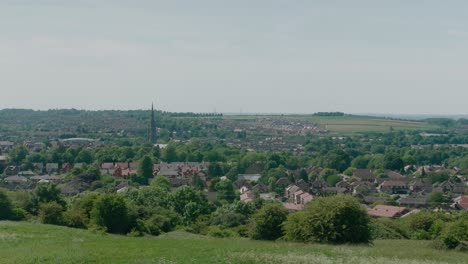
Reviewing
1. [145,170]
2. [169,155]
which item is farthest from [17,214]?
[169,155]

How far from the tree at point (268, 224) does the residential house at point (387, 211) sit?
24.5 metres

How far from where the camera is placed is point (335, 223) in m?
31.7

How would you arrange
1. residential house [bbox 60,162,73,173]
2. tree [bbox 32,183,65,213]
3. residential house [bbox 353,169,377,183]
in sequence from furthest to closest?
residential house [bbox 60,162,73,173], residential house [bbox 353,169,377,183], tree [bbox 32,183,65,213]

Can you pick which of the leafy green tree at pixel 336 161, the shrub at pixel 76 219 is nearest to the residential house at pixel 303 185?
the leafy green tree at pixel 336 161

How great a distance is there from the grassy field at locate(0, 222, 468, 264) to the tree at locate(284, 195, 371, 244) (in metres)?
2.24

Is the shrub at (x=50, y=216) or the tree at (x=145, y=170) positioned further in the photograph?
the tree at (x=145, y=170)

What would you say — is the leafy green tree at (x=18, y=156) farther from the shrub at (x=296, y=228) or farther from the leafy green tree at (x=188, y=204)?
the shrub at (x=296, y=228)

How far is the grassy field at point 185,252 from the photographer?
24531 mm

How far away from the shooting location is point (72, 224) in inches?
1503

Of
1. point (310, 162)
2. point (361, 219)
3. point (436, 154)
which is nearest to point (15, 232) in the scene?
point (361, 219)

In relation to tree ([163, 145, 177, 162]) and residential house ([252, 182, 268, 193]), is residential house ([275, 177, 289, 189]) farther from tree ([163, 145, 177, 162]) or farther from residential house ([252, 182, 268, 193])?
tree ([163, 145, 177, 162])

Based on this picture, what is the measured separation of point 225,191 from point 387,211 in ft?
69.3

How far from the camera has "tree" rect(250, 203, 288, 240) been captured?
116ft

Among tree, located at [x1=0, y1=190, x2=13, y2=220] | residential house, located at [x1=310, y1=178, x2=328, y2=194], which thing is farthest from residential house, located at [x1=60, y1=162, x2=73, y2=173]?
tree, located at [x1=0, y1=190, x2=13, y2=220]
